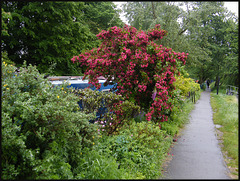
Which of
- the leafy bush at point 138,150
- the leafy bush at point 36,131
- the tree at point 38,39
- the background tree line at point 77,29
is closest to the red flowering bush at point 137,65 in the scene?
the leafy bush at point 138,150

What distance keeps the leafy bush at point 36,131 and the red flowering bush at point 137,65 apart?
2967 millimetres

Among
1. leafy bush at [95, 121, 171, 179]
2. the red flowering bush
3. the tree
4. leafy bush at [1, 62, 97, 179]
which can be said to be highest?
the tree

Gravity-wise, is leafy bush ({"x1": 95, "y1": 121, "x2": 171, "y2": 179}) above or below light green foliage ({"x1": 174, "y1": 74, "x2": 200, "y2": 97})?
below

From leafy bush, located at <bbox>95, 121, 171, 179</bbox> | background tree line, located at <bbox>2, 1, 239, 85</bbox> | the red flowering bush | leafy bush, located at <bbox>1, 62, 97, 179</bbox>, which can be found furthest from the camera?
background tree line, located at <bbox>2, 1, 239, 85</bbox>

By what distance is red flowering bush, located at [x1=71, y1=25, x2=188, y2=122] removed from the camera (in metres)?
6.42

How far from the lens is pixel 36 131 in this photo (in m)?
3.05

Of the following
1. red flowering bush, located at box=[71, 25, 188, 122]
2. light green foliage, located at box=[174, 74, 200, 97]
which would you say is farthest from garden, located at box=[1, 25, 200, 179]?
light green foliage, located at box=[174, 74, 200, 97]

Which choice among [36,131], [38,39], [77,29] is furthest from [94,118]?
[77,29]

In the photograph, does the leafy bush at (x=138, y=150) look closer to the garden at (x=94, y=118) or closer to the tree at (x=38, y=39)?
the garden at (x=94, y=118)

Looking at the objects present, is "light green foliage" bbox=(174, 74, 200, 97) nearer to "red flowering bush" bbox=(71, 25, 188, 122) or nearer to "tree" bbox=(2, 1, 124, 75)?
"red flowering bush" bbox=(71, 25, 188, 122)

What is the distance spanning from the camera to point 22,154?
9.99ft

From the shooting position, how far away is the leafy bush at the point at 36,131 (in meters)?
2.99

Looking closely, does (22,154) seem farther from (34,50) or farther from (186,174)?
(34,50)

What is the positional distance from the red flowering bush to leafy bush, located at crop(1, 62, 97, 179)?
297cm
